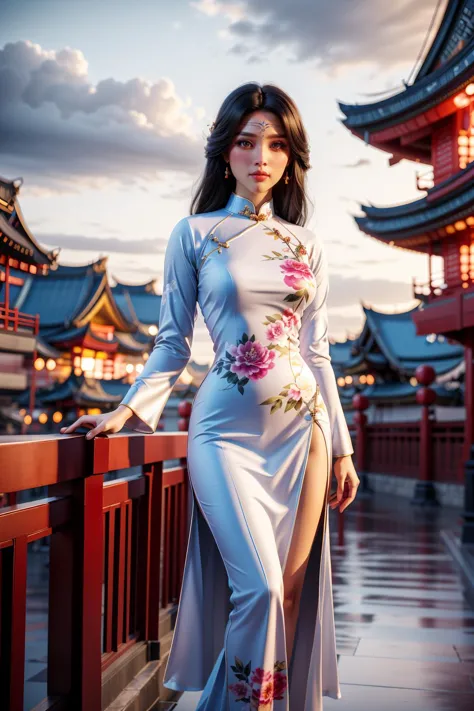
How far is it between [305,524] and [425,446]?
12.0 m

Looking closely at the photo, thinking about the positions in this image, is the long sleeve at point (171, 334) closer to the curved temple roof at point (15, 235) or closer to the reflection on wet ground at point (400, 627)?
the reflection on wet ground at point (400, 627)

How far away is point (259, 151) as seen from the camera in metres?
2.22

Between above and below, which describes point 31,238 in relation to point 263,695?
above

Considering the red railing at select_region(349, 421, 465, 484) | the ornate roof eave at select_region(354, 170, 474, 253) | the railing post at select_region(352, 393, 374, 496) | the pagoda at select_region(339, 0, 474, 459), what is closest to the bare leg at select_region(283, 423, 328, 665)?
the pagoda at select_region(339, 0, 474, 459)

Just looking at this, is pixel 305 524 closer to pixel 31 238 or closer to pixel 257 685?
pixel 257 685

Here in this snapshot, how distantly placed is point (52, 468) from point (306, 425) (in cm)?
62

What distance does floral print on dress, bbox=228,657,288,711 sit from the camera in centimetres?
187

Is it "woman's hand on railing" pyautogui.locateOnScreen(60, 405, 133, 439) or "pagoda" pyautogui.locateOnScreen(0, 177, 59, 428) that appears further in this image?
"pagoda" pyautogui.locateOnScreen(0, 177, 59, 428)

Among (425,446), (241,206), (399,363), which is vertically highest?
(399,363)

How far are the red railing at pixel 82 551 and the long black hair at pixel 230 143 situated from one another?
0.75m

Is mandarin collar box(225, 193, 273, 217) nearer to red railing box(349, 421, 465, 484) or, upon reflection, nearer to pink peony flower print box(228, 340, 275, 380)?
pink peony flower print box(228, 340, 275, 380)

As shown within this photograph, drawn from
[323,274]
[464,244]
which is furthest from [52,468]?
[464,244]

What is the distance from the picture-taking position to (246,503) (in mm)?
1913

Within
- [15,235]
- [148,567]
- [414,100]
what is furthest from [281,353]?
[15,235]
